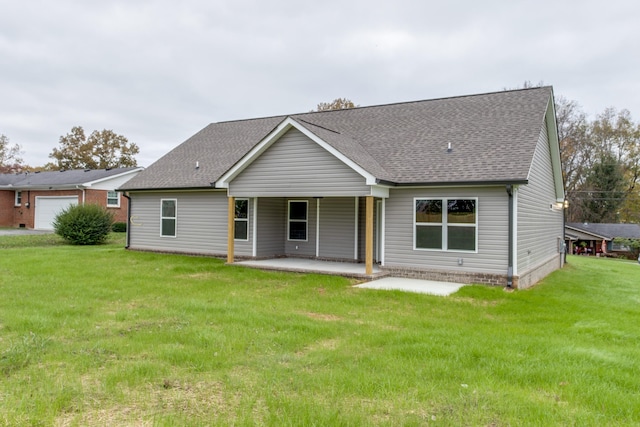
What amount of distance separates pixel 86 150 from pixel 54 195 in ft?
77.7

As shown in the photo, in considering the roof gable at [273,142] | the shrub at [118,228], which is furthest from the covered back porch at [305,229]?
the shrub at [118,228]

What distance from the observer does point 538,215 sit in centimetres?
1262

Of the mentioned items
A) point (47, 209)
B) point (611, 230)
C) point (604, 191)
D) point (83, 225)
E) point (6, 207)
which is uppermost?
point (604, 191)

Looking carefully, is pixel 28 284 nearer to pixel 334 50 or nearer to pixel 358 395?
pixel 358 395

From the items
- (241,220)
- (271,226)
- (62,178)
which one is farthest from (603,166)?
(62,178)

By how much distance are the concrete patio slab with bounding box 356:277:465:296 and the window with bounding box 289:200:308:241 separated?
171 inches

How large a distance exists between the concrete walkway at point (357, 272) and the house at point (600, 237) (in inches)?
1429

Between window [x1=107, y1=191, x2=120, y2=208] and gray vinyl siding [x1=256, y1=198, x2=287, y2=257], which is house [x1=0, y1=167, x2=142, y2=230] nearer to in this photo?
window [x1=107, y1=191, x2=120, y2=208]

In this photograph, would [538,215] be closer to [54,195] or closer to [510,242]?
[510,242]

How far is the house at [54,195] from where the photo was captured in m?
26.7

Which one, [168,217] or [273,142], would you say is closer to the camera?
[273,142]

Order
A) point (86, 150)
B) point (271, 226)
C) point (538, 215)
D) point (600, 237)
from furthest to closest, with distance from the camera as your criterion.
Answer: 1. point (86, 150)
2. point (600, 237)
3. point (271, 226)
4. point (538, 215)

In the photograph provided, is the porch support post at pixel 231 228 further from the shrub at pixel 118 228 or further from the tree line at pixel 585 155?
the tree line at pixel 585 155

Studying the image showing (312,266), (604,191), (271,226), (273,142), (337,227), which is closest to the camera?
(273,142)
